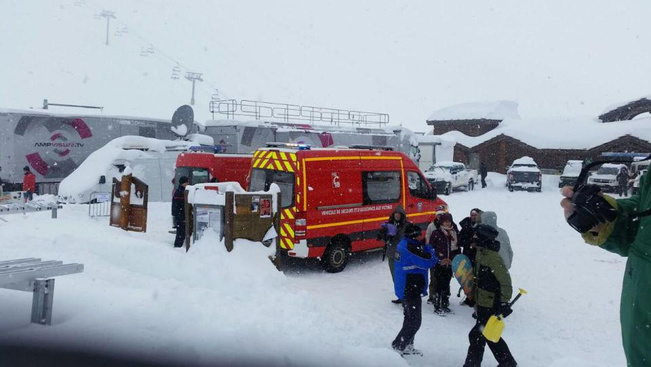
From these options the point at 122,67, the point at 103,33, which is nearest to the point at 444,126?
the point at 122,67

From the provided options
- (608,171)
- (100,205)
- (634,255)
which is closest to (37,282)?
(634,255)

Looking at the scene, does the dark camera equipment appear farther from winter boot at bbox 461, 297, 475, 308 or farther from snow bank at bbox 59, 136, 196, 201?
snow bank at bbox 59, 136, 196, 201

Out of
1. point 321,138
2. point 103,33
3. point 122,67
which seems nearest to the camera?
point 321,138

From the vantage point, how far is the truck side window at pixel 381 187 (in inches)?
461

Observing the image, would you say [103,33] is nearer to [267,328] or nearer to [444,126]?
[444,126]

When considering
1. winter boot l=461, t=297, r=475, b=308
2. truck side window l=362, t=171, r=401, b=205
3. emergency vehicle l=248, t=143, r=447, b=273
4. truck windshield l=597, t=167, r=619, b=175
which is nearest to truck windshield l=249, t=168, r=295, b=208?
emergency vehicle l=248, t=143, r=447, b=273

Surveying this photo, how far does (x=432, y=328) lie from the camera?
25.2ft

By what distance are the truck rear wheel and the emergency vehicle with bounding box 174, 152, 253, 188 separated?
16.6ft

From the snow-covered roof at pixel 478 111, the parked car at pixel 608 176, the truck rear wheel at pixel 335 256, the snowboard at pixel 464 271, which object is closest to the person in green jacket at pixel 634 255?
the snowboard at pixel 464 271

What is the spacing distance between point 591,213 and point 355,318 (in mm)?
5495

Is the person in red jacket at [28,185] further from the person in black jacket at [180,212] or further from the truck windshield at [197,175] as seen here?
the person in black jacket at [180,212]

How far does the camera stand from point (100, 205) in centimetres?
1653

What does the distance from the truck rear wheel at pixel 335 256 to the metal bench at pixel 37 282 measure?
5861 millimetres

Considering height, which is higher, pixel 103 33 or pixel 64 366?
pixel 103 33
